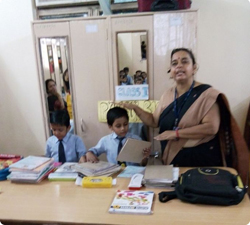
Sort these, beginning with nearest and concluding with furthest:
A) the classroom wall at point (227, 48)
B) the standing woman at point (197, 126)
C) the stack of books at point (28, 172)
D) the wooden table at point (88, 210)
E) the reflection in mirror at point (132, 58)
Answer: the wooden table at point (88, 210) → the stack of books at point (28, 172) → the standing woman at point (197, 126) → the reflection in mirror at point (132, 58) → the classroom wall at point (227, 48)

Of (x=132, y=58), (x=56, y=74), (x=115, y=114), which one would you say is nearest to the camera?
(x=115, y=114)

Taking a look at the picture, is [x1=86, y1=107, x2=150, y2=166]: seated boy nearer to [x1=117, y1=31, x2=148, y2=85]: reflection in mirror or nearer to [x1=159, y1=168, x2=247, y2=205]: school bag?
[x1=117, y1=31, x2=148, y2=85]: reflection in mirror

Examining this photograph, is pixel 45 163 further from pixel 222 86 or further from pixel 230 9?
pixel 230 9

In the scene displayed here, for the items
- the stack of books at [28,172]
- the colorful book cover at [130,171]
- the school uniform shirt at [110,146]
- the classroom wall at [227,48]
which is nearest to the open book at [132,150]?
the colorful book cover at [130,171]

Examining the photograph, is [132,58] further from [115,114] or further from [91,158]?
[91,158]

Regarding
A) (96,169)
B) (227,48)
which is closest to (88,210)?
(96,169)

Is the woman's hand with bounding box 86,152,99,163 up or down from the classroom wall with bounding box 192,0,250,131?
down

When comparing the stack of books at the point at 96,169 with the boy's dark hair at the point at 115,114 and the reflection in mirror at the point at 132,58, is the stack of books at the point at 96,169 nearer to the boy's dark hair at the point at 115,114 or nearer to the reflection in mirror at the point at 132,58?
the boy's dark hair at the point at 115,114

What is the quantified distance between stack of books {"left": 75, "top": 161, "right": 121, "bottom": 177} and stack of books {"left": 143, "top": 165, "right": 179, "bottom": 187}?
219mm

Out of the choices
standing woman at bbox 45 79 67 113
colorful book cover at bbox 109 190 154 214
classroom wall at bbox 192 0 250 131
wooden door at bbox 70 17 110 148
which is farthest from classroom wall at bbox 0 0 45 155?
colorful book cover at bbox 109 190 154 214

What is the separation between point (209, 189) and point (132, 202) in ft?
1.20

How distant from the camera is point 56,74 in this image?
7.19 feet

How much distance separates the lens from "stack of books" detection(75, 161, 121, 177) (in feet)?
4.61

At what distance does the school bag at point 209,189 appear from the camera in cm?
106
